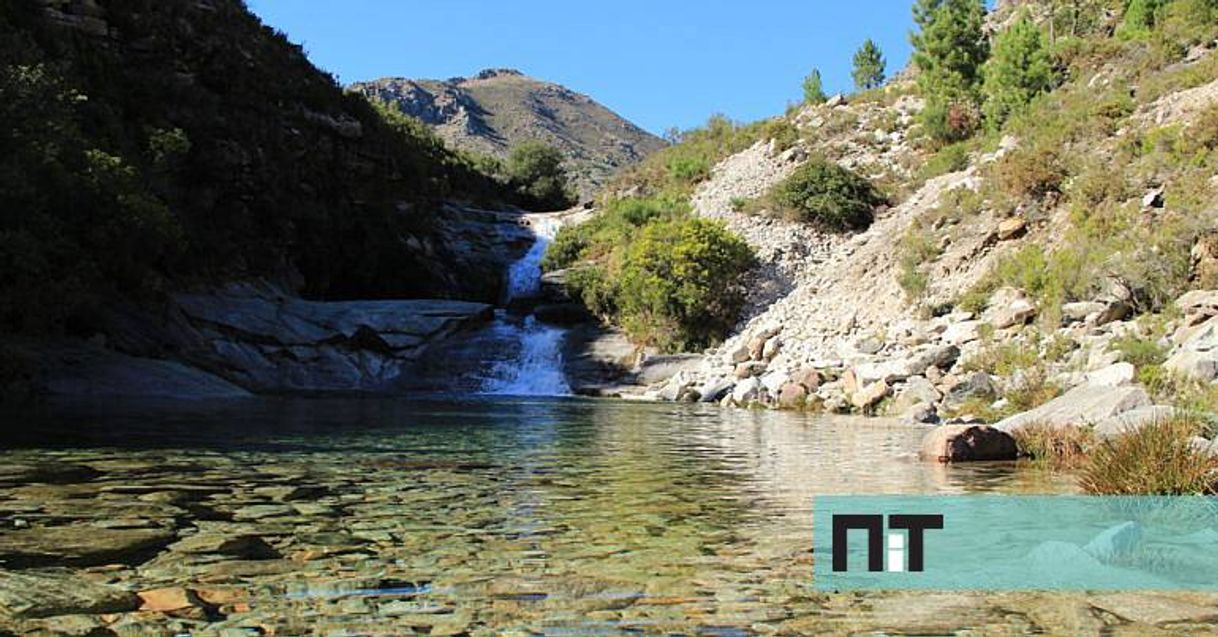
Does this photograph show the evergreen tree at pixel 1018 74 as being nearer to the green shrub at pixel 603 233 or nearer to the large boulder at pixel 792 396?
the green shrub at pixel 603 233

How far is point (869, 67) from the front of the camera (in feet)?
188

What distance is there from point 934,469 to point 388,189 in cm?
3188

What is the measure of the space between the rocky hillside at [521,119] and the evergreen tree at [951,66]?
60536 millimetres

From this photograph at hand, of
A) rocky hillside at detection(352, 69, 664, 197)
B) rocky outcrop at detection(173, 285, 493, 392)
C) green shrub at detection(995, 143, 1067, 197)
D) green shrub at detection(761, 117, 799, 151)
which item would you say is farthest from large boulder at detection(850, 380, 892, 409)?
rocky hillside at detection(352, 69, 664, 197)

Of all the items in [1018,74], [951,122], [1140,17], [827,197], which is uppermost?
[1140,17]

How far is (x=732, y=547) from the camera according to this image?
5160mm

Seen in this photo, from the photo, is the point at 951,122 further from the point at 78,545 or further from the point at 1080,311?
the point at 78,545

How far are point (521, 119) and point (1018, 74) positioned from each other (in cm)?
10572

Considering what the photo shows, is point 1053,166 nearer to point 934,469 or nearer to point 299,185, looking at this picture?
point 934,469

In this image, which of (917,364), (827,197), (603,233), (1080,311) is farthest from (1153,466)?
(603,233)

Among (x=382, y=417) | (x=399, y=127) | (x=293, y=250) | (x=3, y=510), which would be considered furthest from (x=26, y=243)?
(x=399, y=127)

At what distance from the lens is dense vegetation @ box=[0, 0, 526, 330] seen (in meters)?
18.3

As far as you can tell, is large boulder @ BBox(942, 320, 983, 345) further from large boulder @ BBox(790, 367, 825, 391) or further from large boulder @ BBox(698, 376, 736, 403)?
large boulder @ BBox(698, 376, 736, 403)

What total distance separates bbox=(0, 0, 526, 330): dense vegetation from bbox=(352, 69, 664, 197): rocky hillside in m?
62.0
